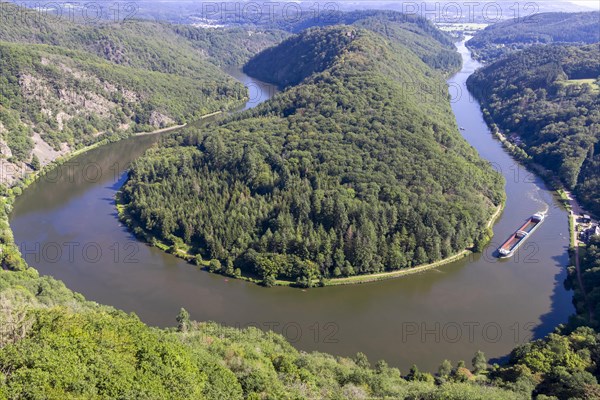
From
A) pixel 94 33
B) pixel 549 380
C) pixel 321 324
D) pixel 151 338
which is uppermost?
pixel 94 33

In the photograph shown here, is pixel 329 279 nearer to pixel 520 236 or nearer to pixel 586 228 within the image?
pixel 520 236

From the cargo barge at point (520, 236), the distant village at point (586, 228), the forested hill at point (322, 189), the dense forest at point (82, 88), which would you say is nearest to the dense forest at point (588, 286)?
the distant village at point (586, 228)

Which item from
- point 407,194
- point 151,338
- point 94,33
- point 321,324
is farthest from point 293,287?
point 94,33

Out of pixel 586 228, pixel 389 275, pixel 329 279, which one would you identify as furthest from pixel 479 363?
pixel 586 228

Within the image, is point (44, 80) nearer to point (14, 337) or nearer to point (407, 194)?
point (407, 194)

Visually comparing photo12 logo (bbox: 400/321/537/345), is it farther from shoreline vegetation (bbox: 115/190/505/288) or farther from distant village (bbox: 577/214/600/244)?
distant village (bbox: 577/214/600/244)

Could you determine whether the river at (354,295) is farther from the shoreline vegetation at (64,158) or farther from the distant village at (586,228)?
the shoreline vegetation at (64,158)

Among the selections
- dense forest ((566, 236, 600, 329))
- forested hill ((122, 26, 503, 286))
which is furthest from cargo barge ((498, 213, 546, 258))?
dense forest ((566, 236, 600, 329))
